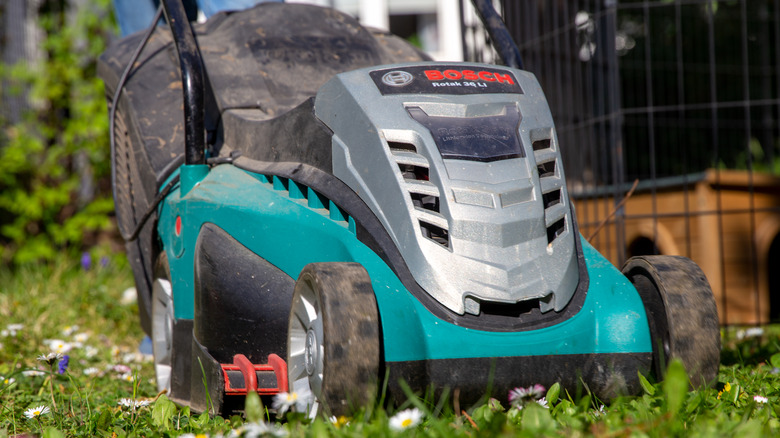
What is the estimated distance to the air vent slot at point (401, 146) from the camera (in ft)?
6.12

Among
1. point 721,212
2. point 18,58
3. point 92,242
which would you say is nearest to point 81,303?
point 92,242

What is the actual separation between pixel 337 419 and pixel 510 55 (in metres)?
1.53

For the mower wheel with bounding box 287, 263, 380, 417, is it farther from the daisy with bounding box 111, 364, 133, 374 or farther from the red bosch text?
the daisy with bounding box 111, 364, 133, 374

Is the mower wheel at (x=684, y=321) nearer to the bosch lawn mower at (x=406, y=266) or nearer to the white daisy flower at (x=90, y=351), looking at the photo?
the bosch lawn mower at (x=406, y=266)

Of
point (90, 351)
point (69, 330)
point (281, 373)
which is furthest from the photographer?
point (69, 330)

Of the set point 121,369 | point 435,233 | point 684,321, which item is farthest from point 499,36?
point 121,369

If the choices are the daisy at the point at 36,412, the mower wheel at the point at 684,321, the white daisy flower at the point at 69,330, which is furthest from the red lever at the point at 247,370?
the white daisy flower at the point at 69,330

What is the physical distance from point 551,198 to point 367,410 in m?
0.74

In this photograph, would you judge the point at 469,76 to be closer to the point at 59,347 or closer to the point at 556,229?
the point at 556,229

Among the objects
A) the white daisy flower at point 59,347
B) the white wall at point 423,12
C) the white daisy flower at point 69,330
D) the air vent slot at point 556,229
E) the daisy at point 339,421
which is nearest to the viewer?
the daisy at point 339,421

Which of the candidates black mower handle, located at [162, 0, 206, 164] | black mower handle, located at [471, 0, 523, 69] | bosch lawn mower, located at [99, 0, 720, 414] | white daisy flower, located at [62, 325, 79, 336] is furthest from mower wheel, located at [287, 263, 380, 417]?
white daisy flower, located at [62, 325, 79, 336]

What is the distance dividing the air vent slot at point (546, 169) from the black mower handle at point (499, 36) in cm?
74

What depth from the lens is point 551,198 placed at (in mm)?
1974

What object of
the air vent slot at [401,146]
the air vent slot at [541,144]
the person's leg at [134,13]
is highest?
the person's leg at [134,13]
